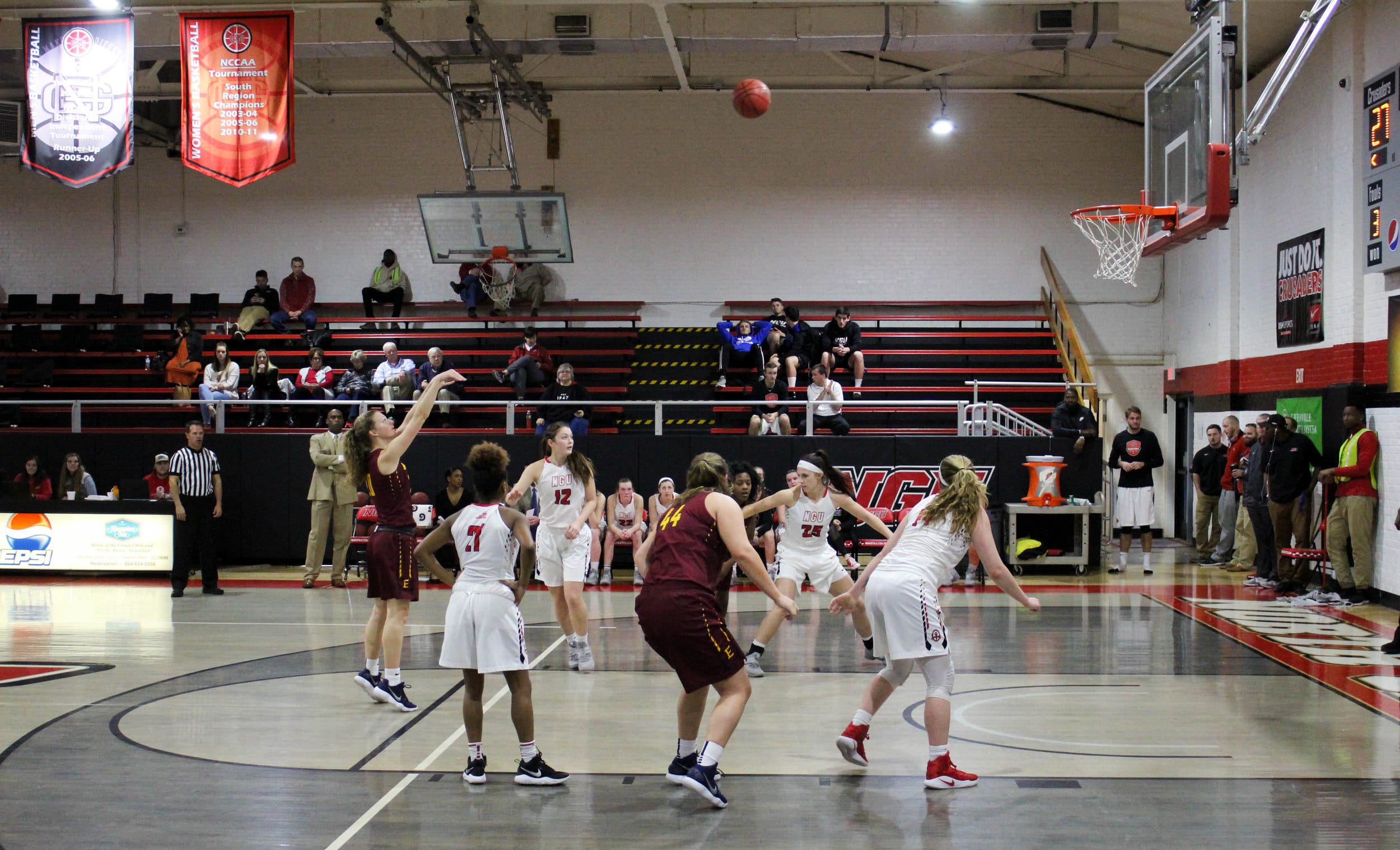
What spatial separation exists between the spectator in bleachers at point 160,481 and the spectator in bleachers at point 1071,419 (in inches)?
456

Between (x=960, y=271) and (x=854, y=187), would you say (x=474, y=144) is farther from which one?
(x=960, y=271)

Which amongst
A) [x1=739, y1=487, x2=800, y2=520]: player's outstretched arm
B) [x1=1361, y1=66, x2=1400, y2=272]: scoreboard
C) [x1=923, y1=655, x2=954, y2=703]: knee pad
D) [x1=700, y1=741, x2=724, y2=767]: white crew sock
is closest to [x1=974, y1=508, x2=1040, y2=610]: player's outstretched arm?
[x1=923, y1=655, x2=954, y2=703]: knee pad

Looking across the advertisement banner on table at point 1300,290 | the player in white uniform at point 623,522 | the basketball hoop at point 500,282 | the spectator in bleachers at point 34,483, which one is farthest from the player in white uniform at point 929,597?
the basketball hoop at point 500,282

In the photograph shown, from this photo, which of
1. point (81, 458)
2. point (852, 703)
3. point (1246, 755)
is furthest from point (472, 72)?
point (1246, 755)

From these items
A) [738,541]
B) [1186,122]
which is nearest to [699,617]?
[738,541]

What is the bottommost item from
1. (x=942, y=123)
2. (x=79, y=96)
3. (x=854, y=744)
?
(x=854, y=744)

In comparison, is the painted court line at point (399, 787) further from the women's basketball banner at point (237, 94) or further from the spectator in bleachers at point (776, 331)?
the spectator in bleachers at point (776, 331)

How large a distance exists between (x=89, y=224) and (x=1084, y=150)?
19.5 meters

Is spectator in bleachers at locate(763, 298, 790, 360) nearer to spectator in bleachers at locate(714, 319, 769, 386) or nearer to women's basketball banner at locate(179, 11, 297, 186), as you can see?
spectator in bleachers at locate(714, 319, 769, 386)

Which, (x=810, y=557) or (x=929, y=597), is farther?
(x=810, y=557)

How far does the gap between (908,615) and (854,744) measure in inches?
30.0

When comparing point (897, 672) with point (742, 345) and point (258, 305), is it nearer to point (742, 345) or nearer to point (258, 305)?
point (742, 345)

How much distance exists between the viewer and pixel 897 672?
5.95 metres

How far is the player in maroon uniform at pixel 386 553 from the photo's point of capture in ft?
23.9
